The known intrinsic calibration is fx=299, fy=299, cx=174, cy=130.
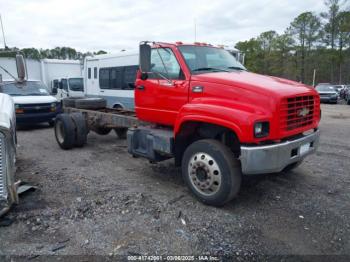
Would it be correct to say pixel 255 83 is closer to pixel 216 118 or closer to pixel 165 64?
pixel 216 118

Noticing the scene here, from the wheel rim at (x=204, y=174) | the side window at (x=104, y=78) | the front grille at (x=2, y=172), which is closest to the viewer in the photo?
the front grille at (x=2, y=172)

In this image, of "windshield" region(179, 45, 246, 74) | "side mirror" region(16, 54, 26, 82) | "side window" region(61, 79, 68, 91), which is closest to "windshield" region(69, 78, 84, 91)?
"side window" region(61, 79, 68, 91)

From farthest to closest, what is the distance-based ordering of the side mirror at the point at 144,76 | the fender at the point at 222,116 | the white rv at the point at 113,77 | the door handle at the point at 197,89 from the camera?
the white rv at the point at 113,77, the side mirror at the point at 144,76, the door handle at the point at 197,89, the fender at the point at 222,116

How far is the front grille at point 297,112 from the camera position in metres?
3.83

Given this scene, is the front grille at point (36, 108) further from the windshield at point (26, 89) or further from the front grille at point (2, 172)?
the front grille at point (2, 172)

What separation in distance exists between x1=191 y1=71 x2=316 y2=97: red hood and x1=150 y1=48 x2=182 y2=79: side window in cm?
44

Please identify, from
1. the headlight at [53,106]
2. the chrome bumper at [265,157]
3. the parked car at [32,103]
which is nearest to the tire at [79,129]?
the parked car at [32,103]

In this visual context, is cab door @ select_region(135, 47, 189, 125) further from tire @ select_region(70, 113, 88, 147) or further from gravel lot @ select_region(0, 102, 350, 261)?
tire @ select_region(70, 113, 88, 147)

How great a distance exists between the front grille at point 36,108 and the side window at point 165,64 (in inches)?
267

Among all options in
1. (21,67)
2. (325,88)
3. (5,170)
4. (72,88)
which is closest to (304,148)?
(5,170)

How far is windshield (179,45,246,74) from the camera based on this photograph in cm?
478

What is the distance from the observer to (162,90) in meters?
4.94

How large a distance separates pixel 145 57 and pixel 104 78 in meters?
8.46

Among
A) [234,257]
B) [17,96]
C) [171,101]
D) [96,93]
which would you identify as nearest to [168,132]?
[171,101]
